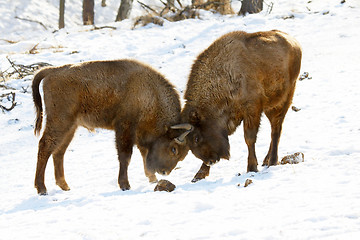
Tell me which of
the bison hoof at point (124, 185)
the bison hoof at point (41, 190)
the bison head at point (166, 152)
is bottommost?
the bison hoof at point (41, 190)

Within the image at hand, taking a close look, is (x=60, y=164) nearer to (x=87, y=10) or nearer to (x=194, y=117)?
(x=194, y=117)

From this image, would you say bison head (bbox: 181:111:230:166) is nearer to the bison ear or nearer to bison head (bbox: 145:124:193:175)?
the bison ear

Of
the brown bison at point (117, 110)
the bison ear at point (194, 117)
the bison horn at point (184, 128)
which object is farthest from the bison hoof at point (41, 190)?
the bison ear at point (194, 117)

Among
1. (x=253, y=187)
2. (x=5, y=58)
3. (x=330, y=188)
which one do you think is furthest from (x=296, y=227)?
(x=5, y=58)

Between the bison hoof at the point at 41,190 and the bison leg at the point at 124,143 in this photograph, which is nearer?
the bison hoof at the point at 41,190

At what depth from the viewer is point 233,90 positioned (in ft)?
22.2

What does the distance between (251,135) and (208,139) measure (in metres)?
0.65

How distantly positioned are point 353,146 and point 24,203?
476 cm

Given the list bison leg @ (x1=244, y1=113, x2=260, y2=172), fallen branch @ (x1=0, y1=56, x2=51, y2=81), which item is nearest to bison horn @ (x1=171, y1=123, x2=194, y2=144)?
bison leg @ (x1=244, y1=113, x2=260, y2=172)

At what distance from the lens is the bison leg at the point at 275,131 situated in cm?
709

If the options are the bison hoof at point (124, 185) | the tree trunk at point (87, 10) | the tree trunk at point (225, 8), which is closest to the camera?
the bison hoof at point (124, 185)

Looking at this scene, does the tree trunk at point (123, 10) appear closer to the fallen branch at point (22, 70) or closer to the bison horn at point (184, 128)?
the fallen branch at point (22, 70)

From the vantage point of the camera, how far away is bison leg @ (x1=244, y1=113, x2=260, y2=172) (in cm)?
670

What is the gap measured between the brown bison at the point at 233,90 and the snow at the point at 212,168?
1.66 feet
